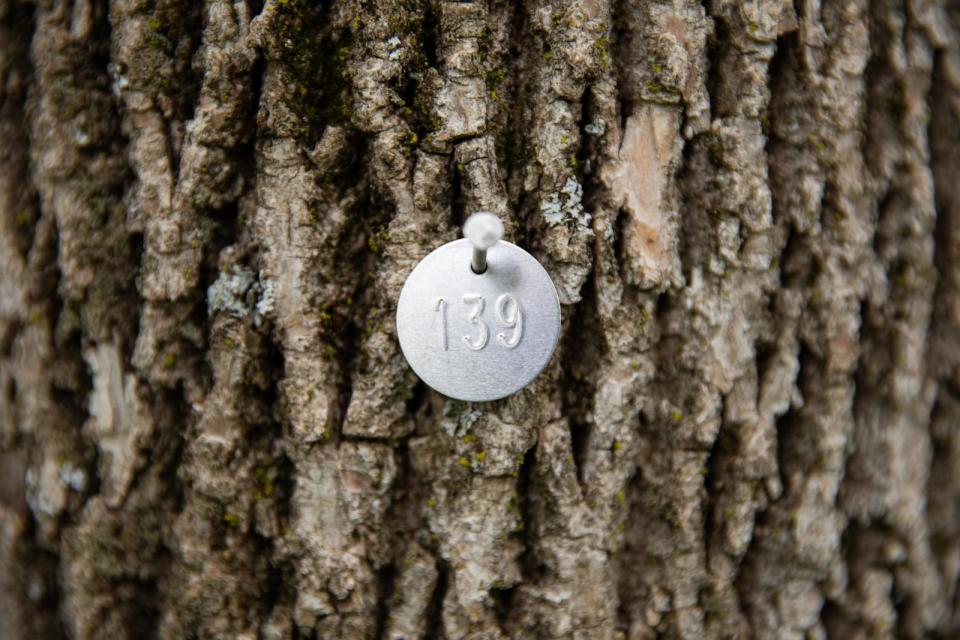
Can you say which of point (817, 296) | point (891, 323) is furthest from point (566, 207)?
point (891, 323)

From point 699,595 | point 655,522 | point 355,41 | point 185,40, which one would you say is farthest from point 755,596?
point 185,40

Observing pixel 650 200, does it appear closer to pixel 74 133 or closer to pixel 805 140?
pixel 805 140

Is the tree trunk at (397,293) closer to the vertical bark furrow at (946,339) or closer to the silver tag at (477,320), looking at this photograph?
the silver tag at (477,320)

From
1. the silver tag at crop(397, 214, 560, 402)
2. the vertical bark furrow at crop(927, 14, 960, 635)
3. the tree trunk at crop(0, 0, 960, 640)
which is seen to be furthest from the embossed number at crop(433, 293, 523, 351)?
the vertical bark furrow at crop(927, 14, 960, 635)

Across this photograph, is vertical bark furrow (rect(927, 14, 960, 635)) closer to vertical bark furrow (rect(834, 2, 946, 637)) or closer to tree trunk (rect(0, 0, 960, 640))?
vertical bark furrow (rect(834, 2, 946, 637))

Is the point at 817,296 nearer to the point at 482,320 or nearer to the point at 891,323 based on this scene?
the point at 891,323
